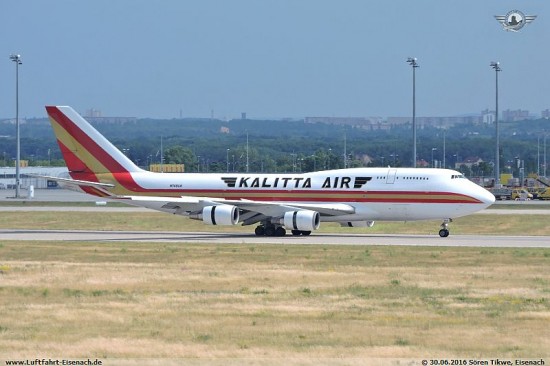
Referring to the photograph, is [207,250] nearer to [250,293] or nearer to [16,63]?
[250,293]

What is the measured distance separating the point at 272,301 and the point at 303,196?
2740cm

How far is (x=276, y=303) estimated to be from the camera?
98.5 ft

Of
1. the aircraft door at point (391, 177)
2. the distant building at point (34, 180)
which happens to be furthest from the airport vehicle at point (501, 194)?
the distant building at point (34, 180)

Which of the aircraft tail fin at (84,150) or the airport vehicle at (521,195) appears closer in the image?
the aircraft tail fin at (84,150)

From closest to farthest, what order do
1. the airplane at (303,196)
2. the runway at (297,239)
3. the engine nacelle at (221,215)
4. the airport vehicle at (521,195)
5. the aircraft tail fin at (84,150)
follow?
the runway at (297,239) < the engine nacelle at (221,215) < the airplane at (303,196) < the aircraft tail fin at (84,150) < the airport vehicle at (521,195)

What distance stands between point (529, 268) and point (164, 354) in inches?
813

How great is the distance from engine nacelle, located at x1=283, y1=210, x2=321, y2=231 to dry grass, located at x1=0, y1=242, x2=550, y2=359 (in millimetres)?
8216

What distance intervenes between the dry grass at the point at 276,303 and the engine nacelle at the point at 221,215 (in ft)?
29.3

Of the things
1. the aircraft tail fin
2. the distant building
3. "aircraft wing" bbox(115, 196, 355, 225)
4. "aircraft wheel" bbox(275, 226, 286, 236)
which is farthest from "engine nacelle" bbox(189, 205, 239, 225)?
the distant building

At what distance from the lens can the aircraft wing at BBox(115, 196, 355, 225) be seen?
2222 inches

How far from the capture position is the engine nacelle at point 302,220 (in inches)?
2170

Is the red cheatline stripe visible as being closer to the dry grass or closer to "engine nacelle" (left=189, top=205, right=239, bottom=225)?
"engine nacelle" (left=189, top=205, right=239, bottom=225)

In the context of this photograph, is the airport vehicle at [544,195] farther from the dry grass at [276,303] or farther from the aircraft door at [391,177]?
the dry grass at [276,303]

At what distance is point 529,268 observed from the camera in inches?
1553
